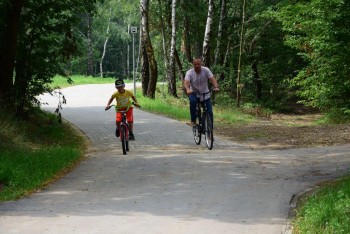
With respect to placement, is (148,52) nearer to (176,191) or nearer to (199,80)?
(199,80)

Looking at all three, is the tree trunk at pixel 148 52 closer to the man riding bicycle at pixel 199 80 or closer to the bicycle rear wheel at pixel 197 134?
the bicycle rear wheel at pixel 197 134

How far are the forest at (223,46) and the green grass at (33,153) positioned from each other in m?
1.02

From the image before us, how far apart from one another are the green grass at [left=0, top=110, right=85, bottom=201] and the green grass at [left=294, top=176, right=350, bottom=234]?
4.16 metres

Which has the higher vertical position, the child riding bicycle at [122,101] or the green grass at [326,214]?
the child riding bicycle at [122,101]

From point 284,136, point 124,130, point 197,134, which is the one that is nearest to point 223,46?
point 284,136

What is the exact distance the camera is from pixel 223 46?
34250 millimetres

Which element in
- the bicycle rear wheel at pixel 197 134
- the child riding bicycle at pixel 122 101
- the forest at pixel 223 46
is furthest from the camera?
the forest at pixel 223 46

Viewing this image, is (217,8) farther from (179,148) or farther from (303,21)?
(179,148)

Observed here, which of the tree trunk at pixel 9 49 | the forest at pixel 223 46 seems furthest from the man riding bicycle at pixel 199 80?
the tree trunk at pixel 9 49

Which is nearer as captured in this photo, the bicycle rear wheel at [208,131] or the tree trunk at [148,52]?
the bicycle rear wheel at [208,131]

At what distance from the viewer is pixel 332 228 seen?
17.1 feet

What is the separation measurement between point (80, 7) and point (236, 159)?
755cm

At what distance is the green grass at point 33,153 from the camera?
8.45m

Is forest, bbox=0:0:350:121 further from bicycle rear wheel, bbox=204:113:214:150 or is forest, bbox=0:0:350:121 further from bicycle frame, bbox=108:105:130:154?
bicycle rear wheel, bbox=204:113:214:150
